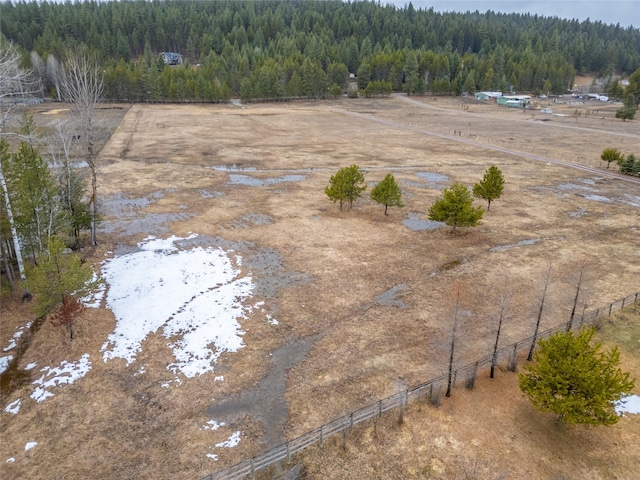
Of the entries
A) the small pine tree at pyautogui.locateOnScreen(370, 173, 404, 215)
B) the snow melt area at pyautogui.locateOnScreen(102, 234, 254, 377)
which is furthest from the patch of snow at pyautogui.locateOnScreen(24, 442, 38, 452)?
the small pine tree at pyautogui.locateOnScreen(370, 173, 404, 215)

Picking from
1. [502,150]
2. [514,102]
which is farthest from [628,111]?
[502,150]

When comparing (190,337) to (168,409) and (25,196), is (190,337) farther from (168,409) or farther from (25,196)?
(25,196)

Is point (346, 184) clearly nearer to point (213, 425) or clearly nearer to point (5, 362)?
point (213, 425)

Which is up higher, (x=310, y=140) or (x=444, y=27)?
(x=444, y=27)

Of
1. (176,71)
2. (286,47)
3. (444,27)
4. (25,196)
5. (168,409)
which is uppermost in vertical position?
(444,27)

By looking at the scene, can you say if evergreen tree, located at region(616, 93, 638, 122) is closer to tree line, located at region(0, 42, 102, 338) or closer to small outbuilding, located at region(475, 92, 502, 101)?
small outbuilding, located at region(475, 92, 502, 101)

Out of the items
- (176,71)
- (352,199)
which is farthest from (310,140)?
(176,71)

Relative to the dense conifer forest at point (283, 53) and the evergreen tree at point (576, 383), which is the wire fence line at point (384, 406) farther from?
the dense conifer forest at point (283, 53)
